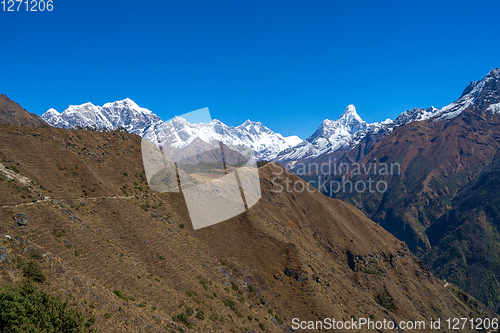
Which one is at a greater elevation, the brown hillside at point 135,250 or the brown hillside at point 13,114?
the brown hillside at point 13,114

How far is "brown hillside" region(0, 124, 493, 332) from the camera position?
91.5 feet

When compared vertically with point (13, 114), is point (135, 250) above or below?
below

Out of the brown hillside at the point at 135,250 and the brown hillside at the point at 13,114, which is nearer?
the brown hillside at the point at 135,250

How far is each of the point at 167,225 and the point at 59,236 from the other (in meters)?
20.2

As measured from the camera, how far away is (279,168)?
434 feet

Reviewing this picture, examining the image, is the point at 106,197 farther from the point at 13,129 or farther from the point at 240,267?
the point at 240,267

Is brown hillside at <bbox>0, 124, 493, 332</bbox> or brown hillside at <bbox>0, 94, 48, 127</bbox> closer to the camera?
brown hillside at <bbox>0, 124, 493, 332</bbox>

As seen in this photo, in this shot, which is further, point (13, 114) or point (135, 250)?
point (13, 114)

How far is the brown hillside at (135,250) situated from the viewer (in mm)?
27891

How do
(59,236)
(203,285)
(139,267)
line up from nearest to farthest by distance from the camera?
(59,236)
(139,267)
(203,285)

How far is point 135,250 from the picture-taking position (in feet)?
135

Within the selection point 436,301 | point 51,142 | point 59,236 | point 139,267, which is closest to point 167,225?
point 139,267

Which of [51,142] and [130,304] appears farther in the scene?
[51,142]

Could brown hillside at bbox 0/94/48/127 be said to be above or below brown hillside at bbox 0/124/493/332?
above
